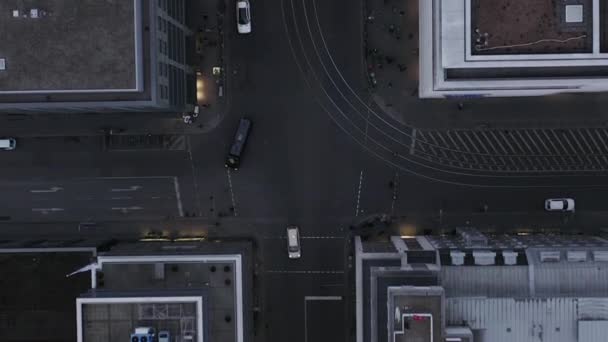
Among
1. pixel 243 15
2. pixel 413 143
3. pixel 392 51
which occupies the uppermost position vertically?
pixel 243 15

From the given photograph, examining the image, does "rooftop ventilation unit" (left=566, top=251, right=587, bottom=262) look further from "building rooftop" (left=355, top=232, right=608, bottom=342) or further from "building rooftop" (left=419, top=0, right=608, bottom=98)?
"building rooftop" (left=419, top=0, right=608, bottom=98)

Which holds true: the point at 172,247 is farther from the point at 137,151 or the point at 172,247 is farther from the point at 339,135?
the point at 339,135

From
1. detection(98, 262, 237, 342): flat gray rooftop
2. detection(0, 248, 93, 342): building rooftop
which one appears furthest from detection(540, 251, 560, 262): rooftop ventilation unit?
detection(0, 248, 93, 342): building rooftop

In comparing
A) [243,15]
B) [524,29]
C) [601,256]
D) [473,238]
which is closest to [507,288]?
[473,238]

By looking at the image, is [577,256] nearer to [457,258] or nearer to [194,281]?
[457,258]

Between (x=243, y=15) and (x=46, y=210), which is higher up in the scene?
(x=243, y=15)

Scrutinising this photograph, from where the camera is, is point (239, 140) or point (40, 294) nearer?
point (40, 294)
